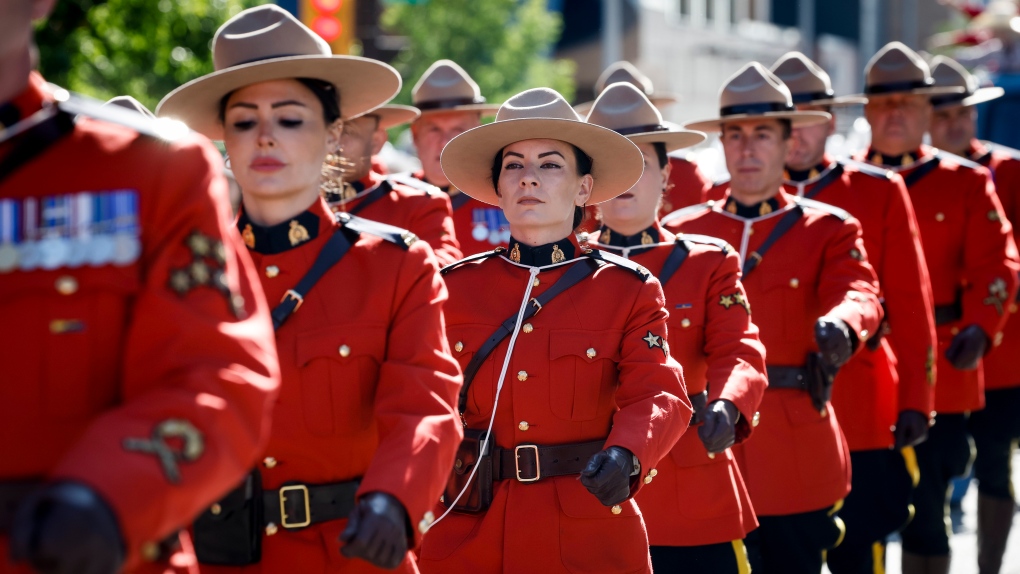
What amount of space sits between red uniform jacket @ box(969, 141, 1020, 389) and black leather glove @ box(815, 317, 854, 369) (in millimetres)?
3459

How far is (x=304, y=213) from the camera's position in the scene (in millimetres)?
3805

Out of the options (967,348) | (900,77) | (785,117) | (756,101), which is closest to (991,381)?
(967,348)

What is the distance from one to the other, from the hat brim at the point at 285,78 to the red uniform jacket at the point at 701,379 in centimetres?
163

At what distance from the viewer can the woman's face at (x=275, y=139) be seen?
368cm

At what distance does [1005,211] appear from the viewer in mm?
9648

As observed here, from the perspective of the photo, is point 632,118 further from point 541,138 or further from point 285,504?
point 285,504

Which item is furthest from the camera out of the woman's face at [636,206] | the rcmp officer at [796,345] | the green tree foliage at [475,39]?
the green tree foliage at [475,39]

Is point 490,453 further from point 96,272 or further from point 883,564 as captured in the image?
point 883,564

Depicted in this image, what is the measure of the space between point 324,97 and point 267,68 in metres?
0.25

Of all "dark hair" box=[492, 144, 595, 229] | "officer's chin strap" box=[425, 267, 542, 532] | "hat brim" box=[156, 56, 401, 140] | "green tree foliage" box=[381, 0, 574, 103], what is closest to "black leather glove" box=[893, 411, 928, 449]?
"dark hair" box=[492, 144, 595, 229]

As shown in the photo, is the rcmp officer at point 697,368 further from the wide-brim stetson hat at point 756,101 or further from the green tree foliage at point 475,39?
the green tree foliage at point 475,39

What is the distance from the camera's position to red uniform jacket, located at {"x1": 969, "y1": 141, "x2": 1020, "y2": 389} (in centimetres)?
880

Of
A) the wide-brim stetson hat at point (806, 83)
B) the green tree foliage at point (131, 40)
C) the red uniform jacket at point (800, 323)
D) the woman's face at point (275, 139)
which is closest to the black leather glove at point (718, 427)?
the red uniform jacket at point (800, 323)

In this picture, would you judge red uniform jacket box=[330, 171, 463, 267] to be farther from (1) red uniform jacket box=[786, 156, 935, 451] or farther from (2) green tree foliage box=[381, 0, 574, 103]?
(2) green tree foliage box=[381, 0, 574, 103]
